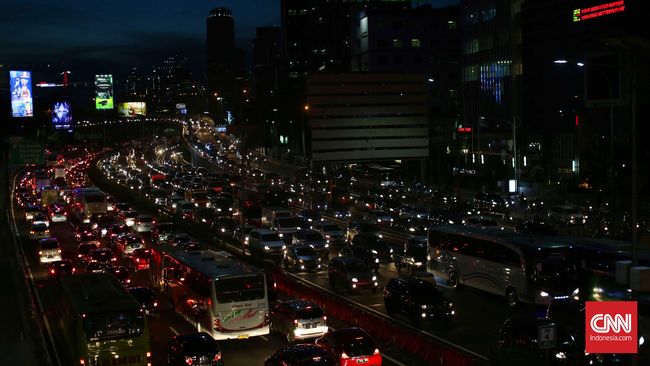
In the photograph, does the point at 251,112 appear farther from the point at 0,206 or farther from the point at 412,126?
the point at 412,126

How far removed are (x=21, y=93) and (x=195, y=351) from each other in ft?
142

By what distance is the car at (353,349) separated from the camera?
2020 cm

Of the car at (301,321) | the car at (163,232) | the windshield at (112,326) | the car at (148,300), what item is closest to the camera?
the windshield at (112,326)

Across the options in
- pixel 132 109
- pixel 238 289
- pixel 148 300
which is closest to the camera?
pixel 238 289

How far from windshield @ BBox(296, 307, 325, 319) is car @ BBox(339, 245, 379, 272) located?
11979 millimetres

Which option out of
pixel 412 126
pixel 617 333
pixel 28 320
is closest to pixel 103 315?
pixel 28 320

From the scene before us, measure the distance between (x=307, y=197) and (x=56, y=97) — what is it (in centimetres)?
2397

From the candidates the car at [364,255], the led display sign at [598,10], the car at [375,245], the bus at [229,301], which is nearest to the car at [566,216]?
the car at [375,245]

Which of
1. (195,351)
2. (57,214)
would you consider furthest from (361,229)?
(57,214)

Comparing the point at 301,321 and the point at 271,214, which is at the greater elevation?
the point at 271,214

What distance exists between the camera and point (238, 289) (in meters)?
24.5

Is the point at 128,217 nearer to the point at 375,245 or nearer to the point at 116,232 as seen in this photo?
the point at 116,232

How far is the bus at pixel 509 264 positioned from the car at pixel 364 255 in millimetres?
3485

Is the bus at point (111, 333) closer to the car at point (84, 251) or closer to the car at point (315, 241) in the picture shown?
the car at point (315, 241)
